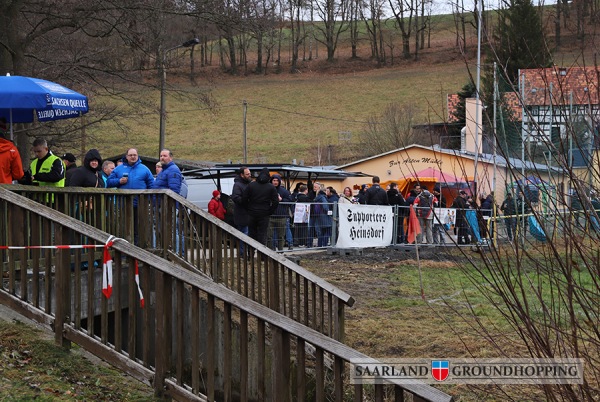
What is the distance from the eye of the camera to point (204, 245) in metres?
10.6

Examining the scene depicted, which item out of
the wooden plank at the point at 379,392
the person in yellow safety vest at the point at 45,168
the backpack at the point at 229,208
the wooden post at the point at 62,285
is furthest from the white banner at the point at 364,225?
the wooden plank at the point at 379,392

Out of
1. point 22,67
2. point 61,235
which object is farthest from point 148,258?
point 22,67

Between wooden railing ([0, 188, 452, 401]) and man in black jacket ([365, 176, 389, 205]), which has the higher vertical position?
wooden railing ([0, 188, 452, 401])

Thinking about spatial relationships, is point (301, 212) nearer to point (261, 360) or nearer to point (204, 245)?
point (204, 245)

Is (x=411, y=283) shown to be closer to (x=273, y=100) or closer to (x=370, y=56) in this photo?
(x=273, y=100)

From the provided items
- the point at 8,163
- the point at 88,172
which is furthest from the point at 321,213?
the point at 8,163

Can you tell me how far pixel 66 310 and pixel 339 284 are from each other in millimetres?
8653

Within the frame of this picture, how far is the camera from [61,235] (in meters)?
7.23

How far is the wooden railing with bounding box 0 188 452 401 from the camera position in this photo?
590 cm

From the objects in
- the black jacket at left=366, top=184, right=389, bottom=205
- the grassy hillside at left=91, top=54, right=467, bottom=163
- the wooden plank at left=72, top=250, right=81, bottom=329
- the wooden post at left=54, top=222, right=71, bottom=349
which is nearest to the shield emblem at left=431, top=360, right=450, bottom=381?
the wooden plank at left=72, top=250, right=81, bottom=329

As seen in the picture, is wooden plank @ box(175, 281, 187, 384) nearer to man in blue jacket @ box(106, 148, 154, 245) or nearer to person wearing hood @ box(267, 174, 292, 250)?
man in blue jacket @ box(106, 148, 154, 245)

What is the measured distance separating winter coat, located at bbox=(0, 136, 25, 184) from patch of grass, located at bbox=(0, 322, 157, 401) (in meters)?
2.45

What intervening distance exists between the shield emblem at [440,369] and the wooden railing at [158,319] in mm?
373

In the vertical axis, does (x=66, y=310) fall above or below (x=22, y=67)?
below
